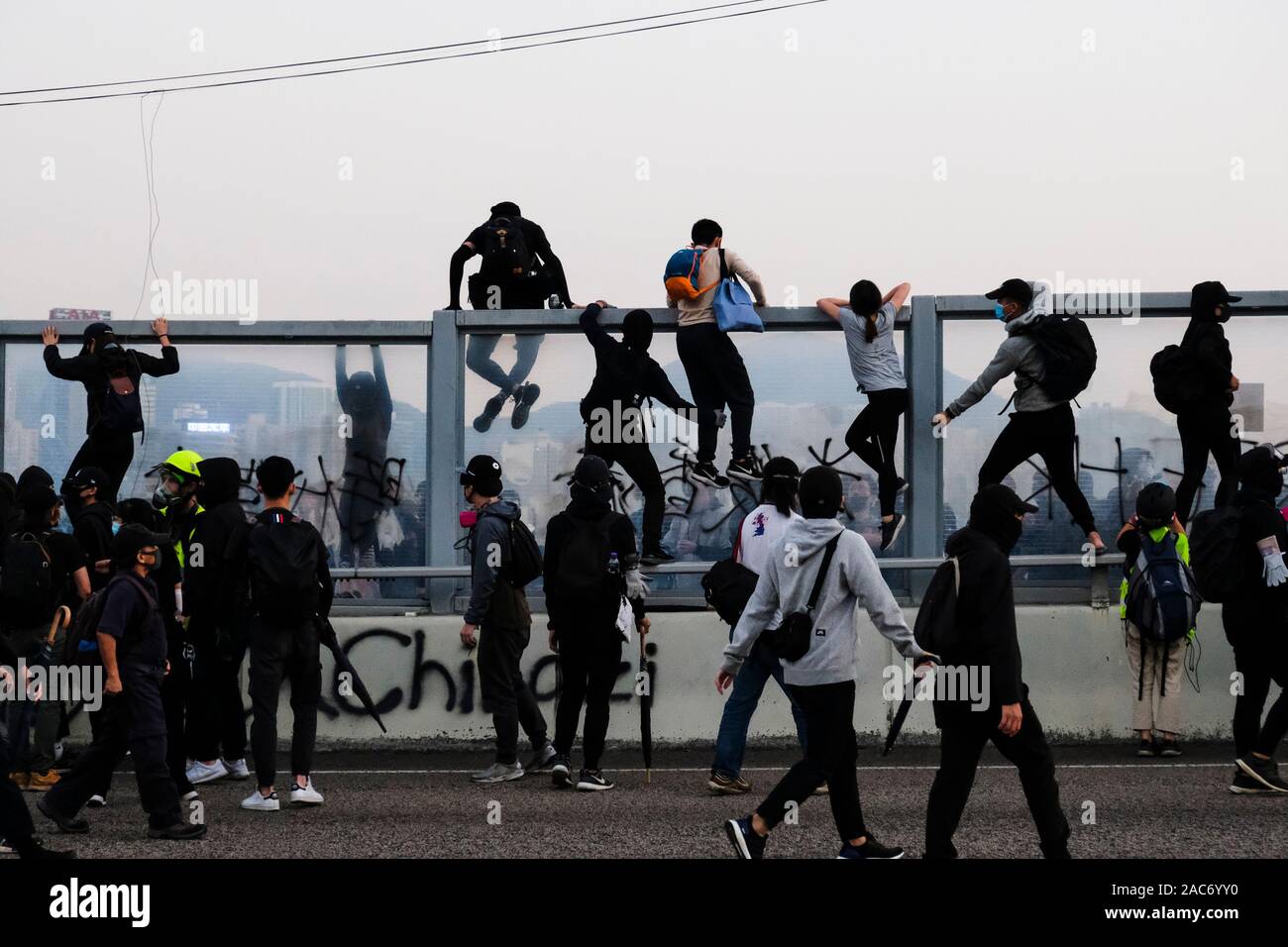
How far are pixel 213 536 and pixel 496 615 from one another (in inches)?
70.6

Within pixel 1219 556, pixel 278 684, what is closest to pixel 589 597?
pixel 278 684

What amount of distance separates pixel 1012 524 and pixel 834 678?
103 centimetres

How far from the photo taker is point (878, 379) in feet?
37.6

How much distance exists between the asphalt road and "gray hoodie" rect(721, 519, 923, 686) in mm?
1084

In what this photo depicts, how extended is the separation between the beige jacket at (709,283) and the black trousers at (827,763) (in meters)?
4.94

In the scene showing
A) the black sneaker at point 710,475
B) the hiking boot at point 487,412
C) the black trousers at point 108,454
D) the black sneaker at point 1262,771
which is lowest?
the black sneaker at point 1262,771

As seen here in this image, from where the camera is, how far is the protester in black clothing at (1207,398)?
11.3 m

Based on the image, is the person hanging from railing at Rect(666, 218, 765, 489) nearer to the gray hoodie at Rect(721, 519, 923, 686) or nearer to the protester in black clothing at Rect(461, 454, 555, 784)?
the protester in black clothing at Rect(461, 454, 555, 784)

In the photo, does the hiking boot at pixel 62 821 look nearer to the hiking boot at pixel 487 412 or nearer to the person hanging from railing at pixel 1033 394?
the hiking boot at pixel 487 412

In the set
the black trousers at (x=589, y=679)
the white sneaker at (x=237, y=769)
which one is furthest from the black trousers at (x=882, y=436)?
the white sneaker at (x=237, y=769)

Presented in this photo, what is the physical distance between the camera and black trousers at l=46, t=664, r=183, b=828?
810 centimetres

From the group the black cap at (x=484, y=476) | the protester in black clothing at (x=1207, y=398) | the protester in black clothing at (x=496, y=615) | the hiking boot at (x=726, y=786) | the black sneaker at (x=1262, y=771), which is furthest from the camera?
the protester in black clothing at (x=1207, y=398)
